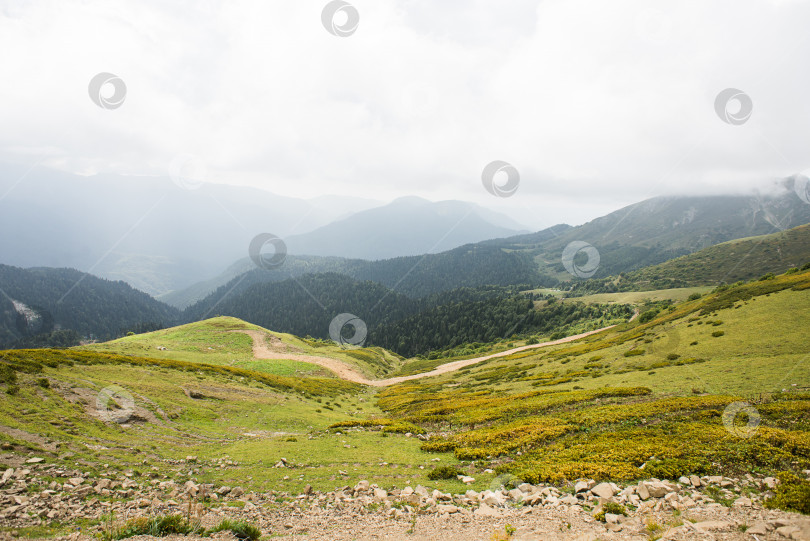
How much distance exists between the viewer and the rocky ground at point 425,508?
372 inches

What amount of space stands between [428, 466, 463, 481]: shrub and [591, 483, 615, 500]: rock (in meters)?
5.63

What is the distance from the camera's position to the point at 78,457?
14.6 meters

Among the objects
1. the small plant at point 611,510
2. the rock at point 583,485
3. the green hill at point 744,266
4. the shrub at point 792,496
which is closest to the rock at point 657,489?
the small plant at point 611,510

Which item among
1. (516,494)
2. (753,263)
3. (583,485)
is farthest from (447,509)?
(753,263)

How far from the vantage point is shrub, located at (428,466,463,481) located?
50.5 feet

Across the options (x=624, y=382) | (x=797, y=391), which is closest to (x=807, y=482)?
(x=797, y=391)

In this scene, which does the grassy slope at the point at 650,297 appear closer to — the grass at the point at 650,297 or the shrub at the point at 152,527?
the grass at the point at 650,297

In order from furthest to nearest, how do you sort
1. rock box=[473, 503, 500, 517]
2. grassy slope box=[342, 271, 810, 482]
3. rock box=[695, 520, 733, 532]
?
1. grassy slope box=[342, 271, 810, 482]
2. rock box=[473, 503, 500, 517]
3. rock box=[695, 520, 733, 532]

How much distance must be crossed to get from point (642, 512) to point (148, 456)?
20726 mm

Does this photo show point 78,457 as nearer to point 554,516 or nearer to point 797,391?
point 554,516

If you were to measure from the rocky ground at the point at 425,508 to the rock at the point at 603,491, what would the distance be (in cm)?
4

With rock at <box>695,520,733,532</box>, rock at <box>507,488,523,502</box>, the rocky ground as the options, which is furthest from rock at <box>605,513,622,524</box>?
rock at <box>507,488,523,502</box>

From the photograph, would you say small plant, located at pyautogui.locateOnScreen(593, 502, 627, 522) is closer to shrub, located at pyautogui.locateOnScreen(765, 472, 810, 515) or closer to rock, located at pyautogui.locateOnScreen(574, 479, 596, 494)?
rock, located at pyautogui.locateOnScreen(574, 479, 596, 494)

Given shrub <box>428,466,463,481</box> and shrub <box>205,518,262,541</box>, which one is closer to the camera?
shrub <box>205,518,262,541</box>
